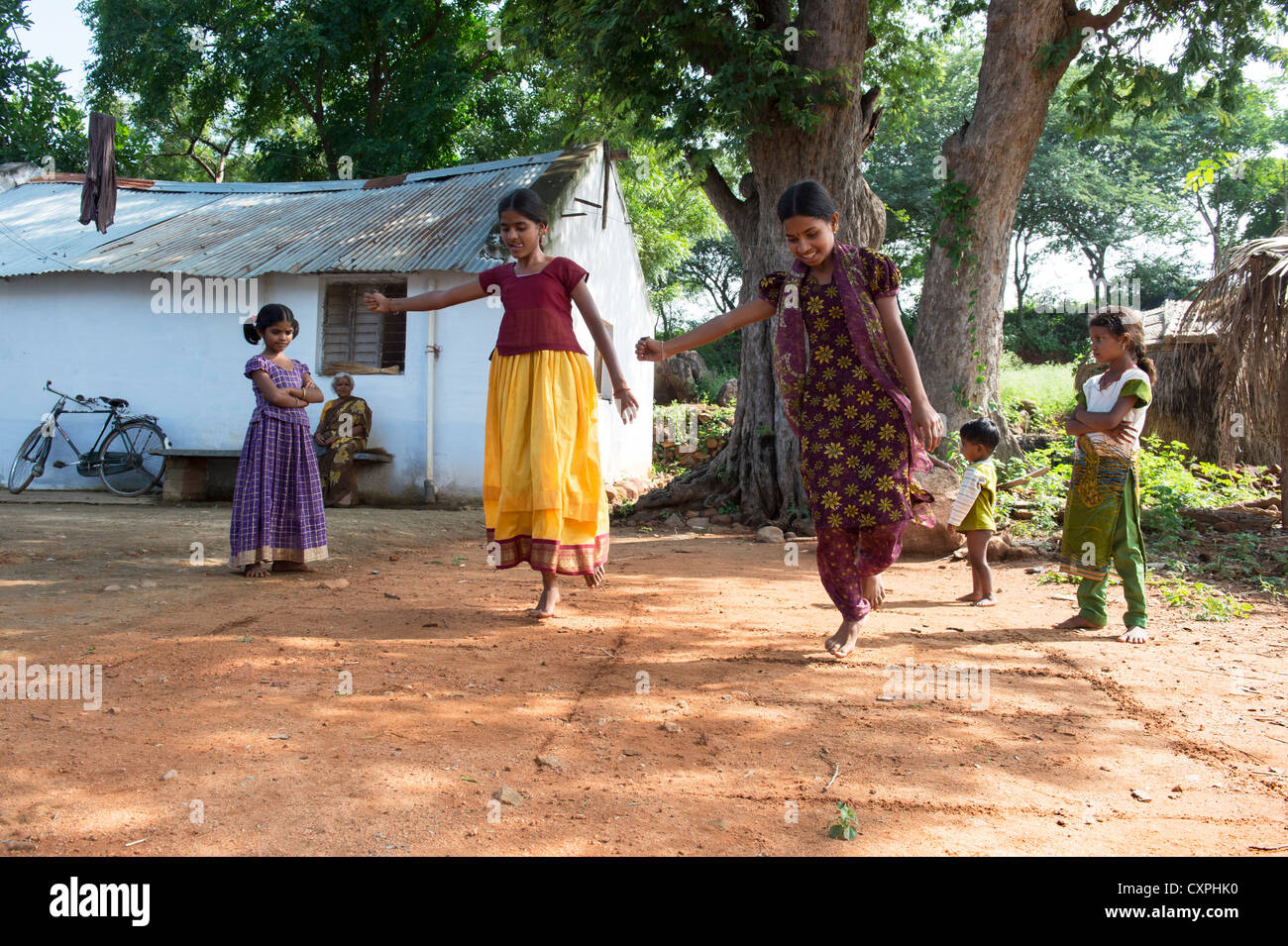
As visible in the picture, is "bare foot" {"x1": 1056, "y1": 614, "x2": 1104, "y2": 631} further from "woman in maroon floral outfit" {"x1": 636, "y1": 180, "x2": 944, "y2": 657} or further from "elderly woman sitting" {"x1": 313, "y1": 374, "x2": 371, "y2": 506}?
"elderly woman sitting" {"x1": 313, "y1": 374, "x2": 371, "y2": 506}

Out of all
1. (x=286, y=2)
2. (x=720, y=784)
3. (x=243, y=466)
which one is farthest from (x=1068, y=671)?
(x=286, y=2)

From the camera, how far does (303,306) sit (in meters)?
11.4

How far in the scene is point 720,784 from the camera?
253cm

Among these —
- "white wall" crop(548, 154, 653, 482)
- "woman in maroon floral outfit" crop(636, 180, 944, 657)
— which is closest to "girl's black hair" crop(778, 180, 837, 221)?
"woman in maroon floral outfit" crop(636, 180, 944, 657)

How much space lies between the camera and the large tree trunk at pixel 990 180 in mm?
8641

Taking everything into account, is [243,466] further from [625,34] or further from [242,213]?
[242,213]

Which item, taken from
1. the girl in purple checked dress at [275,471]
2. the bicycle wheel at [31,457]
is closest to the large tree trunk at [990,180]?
the girl in purple checked dress at [275,471]

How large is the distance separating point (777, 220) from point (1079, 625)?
5.47 metres

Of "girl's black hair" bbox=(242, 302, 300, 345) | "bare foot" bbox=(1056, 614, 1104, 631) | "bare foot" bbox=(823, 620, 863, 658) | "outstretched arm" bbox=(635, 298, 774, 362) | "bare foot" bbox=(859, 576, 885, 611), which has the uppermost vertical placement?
"girl's black hair" bbox=(242, 302, 300, 345)

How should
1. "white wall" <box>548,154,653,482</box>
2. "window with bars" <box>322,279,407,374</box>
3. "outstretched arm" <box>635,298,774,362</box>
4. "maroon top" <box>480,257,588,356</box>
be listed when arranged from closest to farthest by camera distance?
1. "outstretched arm" <box>635,298,774,362</box>
2. "maroon top" <box>480,257,588,356</box>
3. "window with bars" <box>322,279,407,374</box>
4. "white wall" <box>548,154,653,482</box>

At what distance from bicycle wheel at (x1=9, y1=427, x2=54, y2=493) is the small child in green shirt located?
11.2 m

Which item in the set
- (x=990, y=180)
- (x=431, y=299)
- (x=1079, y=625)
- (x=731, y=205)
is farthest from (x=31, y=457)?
(x=1079, y=625)

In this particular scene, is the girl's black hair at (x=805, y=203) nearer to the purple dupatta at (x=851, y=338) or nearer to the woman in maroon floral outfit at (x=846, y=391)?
the woman in maroon floral outfit at (x=846, y=391)

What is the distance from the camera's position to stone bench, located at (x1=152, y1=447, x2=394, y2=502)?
1065 cm
